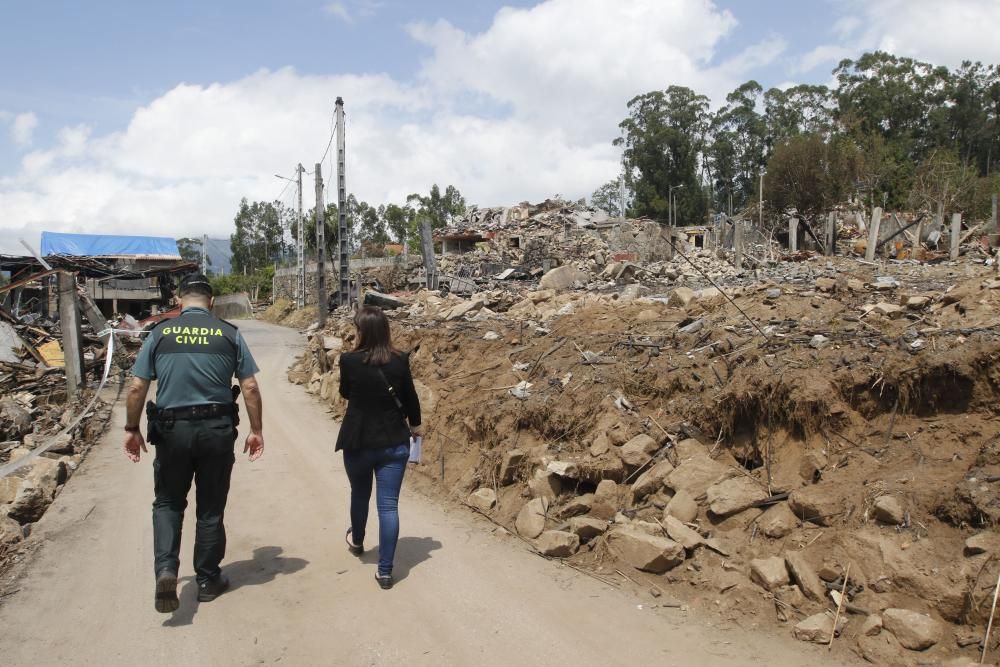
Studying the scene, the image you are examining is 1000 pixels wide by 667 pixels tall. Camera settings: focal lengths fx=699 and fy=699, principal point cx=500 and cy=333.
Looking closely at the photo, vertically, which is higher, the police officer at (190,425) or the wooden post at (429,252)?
the wooden post at (429,252)

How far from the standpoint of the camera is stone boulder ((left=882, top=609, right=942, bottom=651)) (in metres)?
3.42

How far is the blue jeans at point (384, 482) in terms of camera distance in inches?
168

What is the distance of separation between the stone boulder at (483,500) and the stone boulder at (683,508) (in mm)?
1577

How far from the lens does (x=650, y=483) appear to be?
17.5 ft

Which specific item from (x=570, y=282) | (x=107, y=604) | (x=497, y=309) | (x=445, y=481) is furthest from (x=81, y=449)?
(x=570, y=282)

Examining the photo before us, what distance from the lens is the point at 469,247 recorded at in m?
42.6

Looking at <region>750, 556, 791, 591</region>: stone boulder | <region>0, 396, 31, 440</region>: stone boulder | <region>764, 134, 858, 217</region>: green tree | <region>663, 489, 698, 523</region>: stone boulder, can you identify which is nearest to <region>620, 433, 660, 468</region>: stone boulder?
<region>663, 489, 698, 523</region>: stone boulder

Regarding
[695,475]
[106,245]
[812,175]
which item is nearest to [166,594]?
[695,475]

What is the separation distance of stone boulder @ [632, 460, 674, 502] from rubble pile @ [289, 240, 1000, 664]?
0.04 feet

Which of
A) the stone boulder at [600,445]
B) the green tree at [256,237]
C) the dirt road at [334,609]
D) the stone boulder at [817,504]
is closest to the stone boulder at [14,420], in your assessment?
the dirt road at [334,609]

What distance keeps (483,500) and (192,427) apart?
2807 mm

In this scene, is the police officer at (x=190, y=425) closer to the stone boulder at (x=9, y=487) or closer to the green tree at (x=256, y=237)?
the stone boulder at (x=9, y=487)

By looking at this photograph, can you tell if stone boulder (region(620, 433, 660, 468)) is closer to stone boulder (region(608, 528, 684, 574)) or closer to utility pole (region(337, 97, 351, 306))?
stone boulder (region(608, 528, 684, 574))

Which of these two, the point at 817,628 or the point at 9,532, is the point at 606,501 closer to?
the point at 817,628
